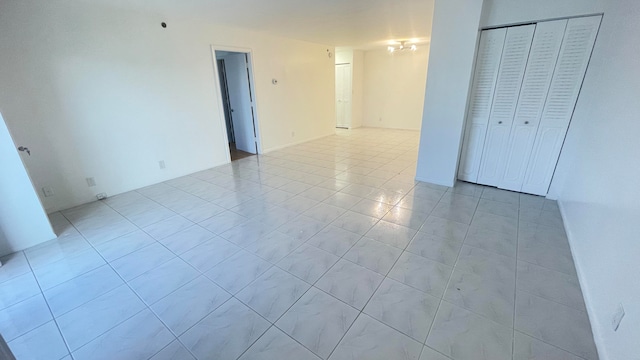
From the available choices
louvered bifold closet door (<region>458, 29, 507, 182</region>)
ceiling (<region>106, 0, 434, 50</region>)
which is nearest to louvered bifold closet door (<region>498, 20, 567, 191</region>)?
louvered bifold closet door (<region>458, 29, 507, 182</region>)

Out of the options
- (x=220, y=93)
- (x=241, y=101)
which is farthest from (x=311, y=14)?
(x=241, y=101)

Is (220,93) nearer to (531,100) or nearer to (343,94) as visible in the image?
(531,100)

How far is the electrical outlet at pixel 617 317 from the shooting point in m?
1.32

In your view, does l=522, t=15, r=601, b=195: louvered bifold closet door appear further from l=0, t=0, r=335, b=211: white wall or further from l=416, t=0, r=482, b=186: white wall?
l=0, t=0, r=335, b=211: white wall

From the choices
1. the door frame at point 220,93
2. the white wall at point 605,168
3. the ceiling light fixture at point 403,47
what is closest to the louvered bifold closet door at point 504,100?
the white wall at point 605,168

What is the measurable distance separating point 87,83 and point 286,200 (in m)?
2.91

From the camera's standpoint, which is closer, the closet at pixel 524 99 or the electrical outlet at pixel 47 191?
the closet at pixel 524 99

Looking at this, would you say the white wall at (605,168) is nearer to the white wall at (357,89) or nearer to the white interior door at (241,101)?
the white interior door at (241,101)

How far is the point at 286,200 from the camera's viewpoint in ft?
11.4

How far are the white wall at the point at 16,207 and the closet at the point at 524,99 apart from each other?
16.6 ft

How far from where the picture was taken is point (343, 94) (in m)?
8.73

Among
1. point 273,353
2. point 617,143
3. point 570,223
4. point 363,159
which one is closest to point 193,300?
point 273,353

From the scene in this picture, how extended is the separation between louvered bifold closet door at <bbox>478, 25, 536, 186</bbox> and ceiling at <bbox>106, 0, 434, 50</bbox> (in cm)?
116

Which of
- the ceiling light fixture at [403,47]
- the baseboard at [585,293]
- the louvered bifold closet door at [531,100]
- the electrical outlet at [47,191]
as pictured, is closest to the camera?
the baseboard at [585,293]
